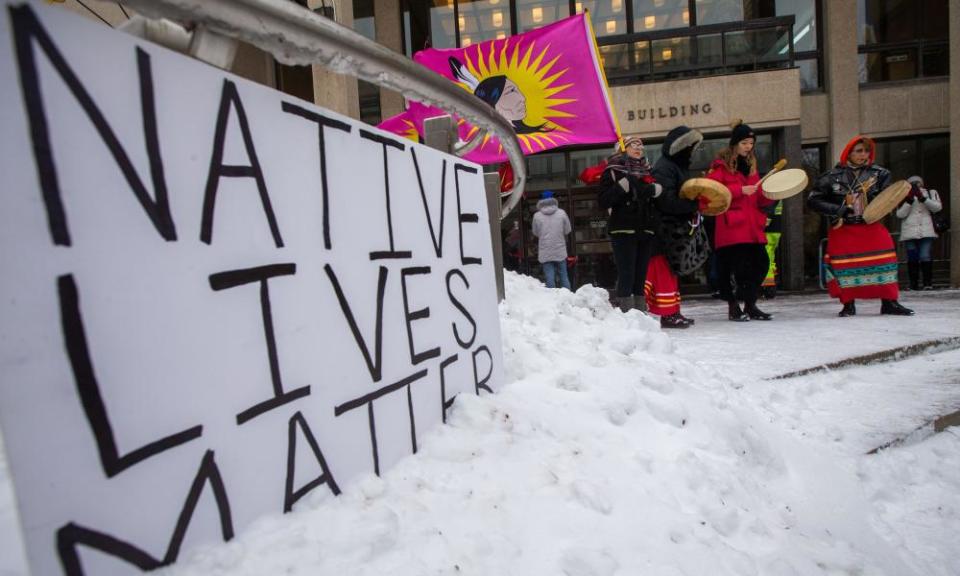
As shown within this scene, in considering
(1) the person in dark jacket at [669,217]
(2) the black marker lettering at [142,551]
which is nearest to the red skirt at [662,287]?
(1) the person in dark jacket at [669,217]

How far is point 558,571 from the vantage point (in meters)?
1.05

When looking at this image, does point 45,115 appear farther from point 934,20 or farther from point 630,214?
point 934,20

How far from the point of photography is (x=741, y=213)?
510 cm

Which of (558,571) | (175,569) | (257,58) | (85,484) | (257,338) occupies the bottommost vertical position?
(558,571)

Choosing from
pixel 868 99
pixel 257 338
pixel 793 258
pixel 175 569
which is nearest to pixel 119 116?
pixel 257 338

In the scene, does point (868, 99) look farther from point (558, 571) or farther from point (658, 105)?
point (558, 571)

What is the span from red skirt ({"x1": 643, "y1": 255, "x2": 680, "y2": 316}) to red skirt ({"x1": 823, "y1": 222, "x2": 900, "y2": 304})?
67.1 inches

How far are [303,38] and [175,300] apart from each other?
60cm

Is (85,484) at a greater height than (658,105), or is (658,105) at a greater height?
(658,105)

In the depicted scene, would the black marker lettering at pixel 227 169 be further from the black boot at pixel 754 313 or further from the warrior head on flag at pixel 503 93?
the black boot at pixel 754 313

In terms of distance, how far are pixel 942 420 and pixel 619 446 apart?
5.92ft

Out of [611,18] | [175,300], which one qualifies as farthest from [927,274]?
[175,300]

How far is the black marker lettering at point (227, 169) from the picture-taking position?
0.95m

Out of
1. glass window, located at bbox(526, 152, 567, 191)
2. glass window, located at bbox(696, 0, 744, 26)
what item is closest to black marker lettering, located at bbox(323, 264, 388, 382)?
glass window, located at bbox(526, 152, 567, 191)
